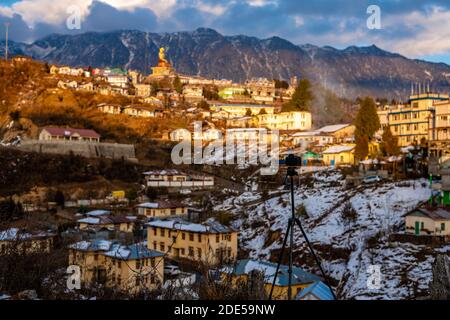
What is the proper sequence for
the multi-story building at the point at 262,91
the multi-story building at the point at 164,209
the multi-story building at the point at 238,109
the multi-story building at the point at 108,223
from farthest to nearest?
1. the multi-story building at the point at 262,91
2. the multi-story building at the point at 238,109
3. the multi-story building at the point at 164,209
4. the multi-story building at the point at 108,223

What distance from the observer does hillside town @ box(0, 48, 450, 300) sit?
28.5 ft

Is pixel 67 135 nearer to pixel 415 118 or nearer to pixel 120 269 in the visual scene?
pixel 415 118

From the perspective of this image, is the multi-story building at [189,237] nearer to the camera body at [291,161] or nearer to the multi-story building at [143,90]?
the camera body at [291,161]

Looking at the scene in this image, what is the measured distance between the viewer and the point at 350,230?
85.3 ft

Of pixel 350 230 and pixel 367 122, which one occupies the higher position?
pixel 367 122

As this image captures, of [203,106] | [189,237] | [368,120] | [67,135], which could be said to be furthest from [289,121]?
[189,237]

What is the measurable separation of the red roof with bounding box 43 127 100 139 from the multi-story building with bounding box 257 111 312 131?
2552 cm

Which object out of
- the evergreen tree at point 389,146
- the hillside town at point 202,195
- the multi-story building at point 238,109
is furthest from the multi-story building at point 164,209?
the multi-story building at point 238,109

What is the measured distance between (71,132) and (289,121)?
30.7 meters

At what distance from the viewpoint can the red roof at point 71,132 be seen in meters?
58.6

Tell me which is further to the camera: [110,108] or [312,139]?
[110,108]

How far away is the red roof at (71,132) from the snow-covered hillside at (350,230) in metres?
27.0
